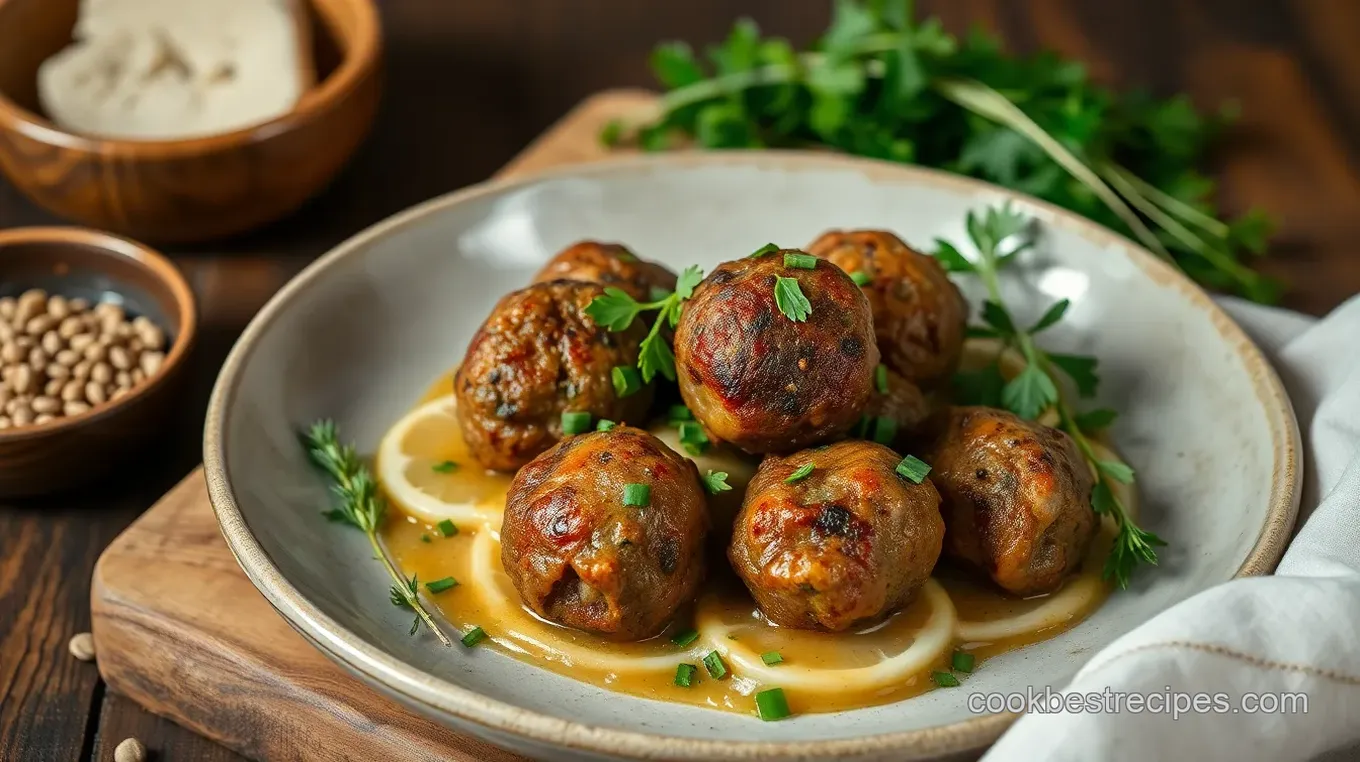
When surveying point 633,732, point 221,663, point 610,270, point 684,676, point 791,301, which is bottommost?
point 221,663

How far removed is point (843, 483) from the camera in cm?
366

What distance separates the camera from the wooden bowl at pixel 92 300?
4.69m

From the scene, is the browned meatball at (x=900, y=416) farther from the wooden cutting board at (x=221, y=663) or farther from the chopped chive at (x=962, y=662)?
the wooden cutting board at (x=221, y=663)

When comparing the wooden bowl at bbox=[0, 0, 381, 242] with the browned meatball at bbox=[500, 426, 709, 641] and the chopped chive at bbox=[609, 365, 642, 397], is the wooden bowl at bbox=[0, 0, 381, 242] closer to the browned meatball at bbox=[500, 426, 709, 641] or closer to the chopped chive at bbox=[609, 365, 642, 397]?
the chopped chive at bbox=[609, 365, 642, 397]

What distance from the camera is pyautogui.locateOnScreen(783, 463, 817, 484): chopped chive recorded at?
3711mm

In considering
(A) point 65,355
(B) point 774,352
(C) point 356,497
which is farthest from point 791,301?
(A) point 65,355

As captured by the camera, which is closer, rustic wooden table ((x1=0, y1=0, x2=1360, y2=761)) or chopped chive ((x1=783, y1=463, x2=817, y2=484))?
chopped chive ((x1=783, y1=463, x2=817, y2=484))

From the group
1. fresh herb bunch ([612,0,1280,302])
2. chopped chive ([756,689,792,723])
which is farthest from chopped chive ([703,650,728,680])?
fresh herb bunch ([612,0,1280,302])

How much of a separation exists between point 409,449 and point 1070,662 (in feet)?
7.25

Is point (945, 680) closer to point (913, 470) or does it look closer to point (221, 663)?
point (913, 470)

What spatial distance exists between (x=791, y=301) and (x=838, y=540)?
0.64 meters

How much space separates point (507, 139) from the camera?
286 inches

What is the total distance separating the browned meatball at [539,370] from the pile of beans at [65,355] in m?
1.50

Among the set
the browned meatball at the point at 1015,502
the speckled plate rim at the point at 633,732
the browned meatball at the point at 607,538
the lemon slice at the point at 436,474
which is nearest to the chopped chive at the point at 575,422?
the browned meatball at the point at 607,538
